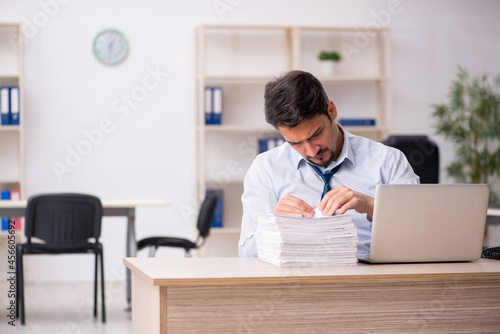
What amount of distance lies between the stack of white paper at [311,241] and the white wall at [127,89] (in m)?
4.15

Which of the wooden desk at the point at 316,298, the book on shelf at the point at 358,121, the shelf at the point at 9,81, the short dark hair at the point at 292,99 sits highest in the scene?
the shelf at the point at 9,81

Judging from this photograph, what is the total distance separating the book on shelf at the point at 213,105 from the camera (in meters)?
5.42

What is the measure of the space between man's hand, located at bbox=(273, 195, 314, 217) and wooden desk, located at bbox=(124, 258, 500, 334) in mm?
159

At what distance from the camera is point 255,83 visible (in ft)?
18.9

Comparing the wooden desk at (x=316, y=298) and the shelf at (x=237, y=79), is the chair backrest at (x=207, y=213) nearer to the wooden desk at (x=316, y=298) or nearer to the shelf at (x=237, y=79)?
the shelf at (x=237, y=79)

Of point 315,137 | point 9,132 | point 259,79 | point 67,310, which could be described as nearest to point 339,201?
point 315,137

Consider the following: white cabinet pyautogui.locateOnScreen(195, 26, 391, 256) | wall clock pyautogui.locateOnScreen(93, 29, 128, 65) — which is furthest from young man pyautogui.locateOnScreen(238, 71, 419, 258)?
wall clock pyautogui.locateOnScreen(93, 29, 128, 65)

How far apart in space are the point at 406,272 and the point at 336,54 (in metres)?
4.31

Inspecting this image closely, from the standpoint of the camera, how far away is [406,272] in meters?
1.53

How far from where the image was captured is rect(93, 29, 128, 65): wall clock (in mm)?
5594

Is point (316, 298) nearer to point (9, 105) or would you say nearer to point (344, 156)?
point (344, 156)

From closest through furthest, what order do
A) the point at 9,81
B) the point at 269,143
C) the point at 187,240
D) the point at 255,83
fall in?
the point at 187,240
the point at 269,143
the point at 9,81
the point at 255,83

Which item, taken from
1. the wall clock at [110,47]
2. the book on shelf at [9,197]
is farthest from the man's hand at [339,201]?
the wall clock at [110,47]

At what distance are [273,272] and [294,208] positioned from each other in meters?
0.23
